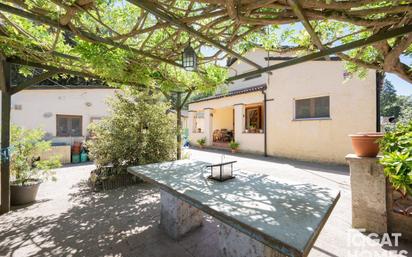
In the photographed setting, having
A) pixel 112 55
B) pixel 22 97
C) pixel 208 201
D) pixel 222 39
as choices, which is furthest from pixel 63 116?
pixel 208 201

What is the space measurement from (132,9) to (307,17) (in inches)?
92.5

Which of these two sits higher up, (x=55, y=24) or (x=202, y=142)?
(x=55, y=24)

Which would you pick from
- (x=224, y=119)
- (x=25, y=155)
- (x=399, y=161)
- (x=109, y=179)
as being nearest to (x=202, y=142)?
(x=224, y=119)

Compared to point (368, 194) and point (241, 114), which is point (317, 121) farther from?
point (368, 194)

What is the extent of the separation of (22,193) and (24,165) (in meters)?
0.60

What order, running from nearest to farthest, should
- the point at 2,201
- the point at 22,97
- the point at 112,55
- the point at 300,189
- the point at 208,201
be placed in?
the point at 208,201 → the point at 300,189 → the point at 112,55 → the point at 2,201 → the point at 22,97

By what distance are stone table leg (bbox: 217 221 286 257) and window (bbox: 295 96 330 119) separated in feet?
25.1

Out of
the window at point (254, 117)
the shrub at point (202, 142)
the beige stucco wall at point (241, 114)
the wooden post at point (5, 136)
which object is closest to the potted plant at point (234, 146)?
the beige stucco wall at point (241, 114)

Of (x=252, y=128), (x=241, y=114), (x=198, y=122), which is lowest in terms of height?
(x=252, y=128)

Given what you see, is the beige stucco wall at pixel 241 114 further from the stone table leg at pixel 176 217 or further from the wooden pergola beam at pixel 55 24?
the wooden pergola beam at pixel 55 24

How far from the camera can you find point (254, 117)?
1273 centimetres

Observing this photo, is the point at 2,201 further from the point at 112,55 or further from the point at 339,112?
the point at 339,112

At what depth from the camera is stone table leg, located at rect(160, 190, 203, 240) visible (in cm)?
301

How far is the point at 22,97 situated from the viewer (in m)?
9.04
